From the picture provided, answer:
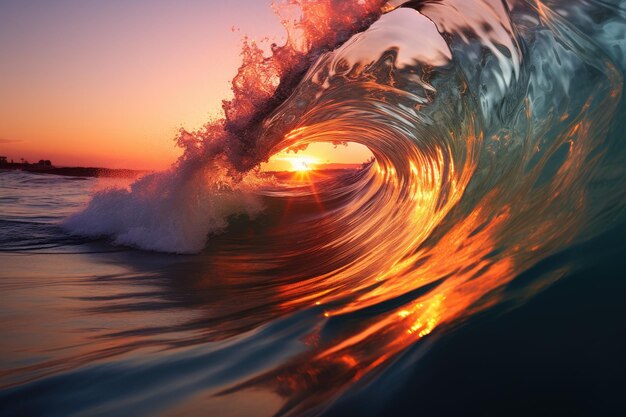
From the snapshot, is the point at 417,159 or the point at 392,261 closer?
the point at 392,261

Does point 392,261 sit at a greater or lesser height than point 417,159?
lesser

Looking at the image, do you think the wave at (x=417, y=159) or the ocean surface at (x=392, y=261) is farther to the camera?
the wave at (x=417, y=159)

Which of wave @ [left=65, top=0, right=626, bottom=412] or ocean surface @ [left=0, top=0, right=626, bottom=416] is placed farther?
wave @ [left=65, top=0, right=626, bottom=412]

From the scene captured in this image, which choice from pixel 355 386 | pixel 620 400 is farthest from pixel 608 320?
pixel 355 386
